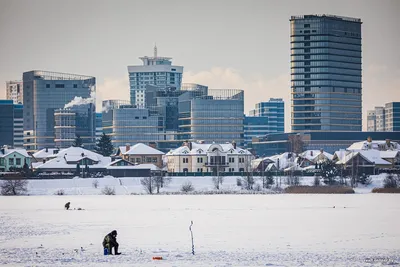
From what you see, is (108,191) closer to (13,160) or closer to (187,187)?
(187,187)

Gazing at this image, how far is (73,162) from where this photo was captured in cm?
18075

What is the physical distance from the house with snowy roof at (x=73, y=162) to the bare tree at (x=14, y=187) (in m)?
31.0

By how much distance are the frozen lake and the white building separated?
102668 millimetres

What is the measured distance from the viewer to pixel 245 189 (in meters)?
149

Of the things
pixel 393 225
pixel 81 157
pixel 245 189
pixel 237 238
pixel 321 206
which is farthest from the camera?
pixel 81 157

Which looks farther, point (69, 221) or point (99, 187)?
point (99, 187)

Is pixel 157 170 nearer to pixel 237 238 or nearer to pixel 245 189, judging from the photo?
pixel 245 189

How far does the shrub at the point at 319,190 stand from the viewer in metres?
132

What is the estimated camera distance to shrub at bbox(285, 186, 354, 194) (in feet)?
433

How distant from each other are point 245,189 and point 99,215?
7202 cm

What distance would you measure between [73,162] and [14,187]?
44.5 meters

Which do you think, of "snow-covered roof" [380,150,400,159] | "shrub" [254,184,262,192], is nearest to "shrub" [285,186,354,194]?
"shrub" [254,184,262,192]

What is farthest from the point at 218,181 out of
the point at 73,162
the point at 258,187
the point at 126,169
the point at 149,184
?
the point at 73,162

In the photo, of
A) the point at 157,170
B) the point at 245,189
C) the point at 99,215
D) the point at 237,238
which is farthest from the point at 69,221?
the point at 157,170
